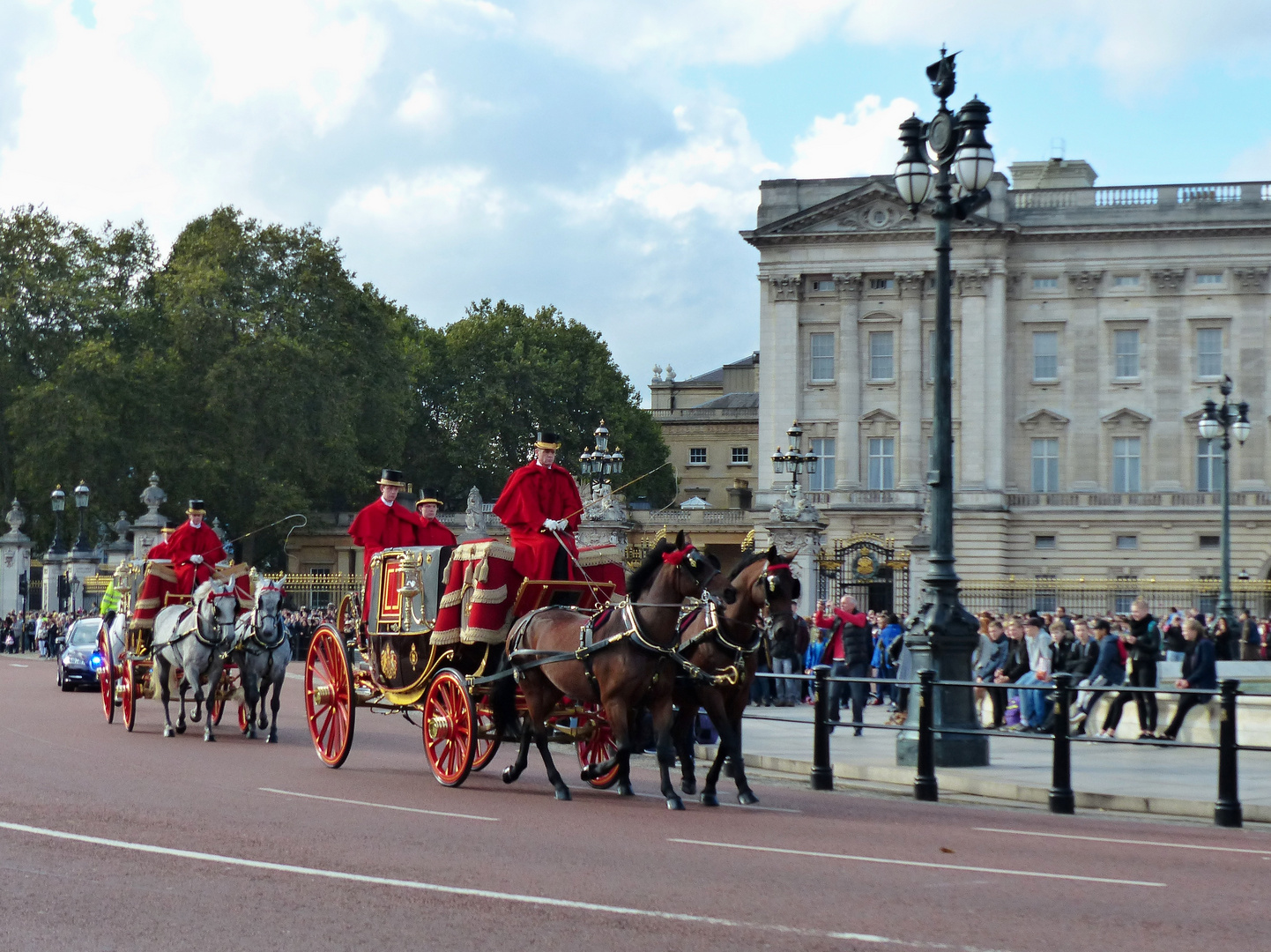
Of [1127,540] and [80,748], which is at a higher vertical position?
[1127,540]

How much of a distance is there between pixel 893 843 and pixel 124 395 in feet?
163

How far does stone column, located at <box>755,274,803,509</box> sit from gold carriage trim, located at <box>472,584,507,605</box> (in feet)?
170

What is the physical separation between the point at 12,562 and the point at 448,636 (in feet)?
140

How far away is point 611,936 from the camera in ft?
23.1

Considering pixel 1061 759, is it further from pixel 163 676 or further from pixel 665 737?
pixel 163 676

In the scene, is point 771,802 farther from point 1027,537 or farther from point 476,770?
point 1027,537

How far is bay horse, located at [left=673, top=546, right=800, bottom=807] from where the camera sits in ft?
37.5

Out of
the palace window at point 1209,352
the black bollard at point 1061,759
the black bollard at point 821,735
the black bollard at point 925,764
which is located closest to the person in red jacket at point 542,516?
the black bollard at point 821,735

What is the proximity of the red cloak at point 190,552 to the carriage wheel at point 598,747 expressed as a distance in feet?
25.0

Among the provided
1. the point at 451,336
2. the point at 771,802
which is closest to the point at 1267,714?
the point at 771,802

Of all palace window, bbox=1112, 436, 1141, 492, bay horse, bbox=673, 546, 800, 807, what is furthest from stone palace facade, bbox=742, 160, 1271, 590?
bay horse, bbox=673, 546, 800, 807

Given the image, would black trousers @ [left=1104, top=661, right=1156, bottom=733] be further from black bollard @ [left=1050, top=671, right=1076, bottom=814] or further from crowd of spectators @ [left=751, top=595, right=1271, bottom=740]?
black bollard @ [left=1050, top=671, right=1076, bottom=814]

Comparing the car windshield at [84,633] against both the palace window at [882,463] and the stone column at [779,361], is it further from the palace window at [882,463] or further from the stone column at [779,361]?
the palace window at [882,463]

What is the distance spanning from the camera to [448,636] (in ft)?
44.1
